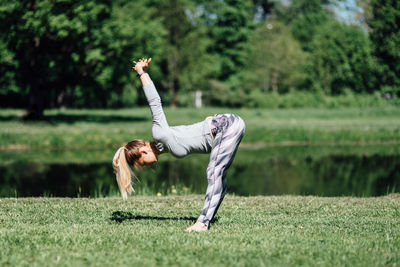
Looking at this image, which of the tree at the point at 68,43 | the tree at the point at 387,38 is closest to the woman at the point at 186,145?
the tree at the point at 387,38

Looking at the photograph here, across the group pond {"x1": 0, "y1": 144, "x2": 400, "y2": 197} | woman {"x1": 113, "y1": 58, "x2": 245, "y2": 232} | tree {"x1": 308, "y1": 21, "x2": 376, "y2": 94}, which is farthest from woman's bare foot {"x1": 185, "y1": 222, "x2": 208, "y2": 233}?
tree {"x1": 308, "y1": 21, "x2": 376, "y2": 94}

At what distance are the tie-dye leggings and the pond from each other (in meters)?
5.81

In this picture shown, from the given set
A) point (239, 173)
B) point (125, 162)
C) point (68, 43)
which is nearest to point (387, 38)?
point (239, 173)

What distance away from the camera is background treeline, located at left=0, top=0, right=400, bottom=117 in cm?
2969

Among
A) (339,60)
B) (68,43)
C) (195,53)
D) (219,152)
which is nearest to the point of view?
(219,152)

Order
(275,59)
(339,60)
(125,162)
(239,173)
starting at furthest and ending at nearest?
1. (275,59)
2. (339,60)
3. (239,173)
4. (125,162)

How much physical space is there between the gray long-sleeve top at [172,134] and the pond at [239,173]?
19.7 feet

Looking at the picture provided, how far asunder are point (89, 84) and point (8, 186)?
20.6m

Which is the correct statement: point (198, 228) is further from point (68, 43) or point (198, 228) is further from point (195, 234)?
point (68, 43)

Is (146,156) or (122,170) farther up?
(146,156)

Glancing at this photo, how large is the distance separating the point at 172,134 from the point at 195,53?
49.9 m

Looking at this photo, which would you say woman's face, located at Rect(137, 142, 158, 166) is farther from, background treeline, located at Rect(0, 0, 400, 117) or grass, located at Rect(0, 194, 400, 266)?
background treeline, located at Rect(0, 0, 400, 117)

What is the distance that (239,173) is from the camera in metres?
18.4

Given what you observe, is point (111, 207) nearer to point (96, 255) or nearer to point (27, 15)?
point (96, 255)
